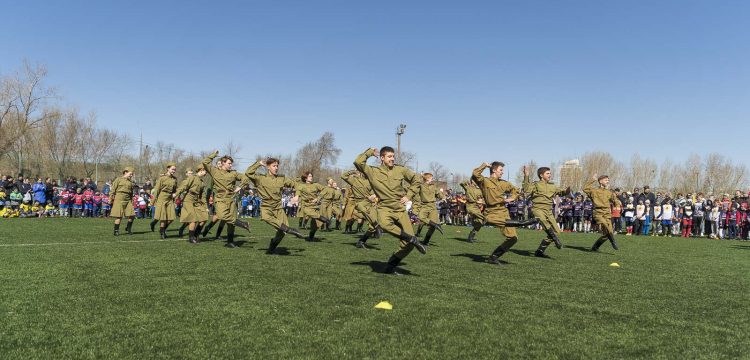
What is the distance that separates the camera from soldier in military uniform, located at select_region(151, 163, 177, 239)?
48.9 feet

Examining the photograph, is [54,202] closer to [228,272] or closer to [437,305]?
[228,272]

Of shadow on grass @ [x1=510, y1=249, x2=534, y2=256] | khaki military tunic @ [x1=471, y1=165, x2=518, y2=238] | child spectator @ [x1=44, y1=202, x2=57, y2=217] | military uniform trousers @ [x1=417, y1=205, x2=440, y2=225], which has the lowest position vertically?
child spectator @ [x1=44, y1=202, x2=57, y2=217]

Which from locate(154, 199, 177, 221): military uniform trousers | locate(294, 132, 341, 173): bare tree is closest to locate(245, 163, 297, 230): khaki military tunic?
locate(154, 199, 177, 221): military uniform trousers

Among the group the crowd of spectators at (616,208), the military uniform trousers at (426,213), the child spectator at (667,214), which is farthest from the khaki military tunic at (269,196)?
the child spectator at (667,214)

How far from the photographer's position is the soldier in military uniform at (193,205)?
13.7m

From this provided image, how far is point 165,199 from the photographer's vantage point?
15039 mm

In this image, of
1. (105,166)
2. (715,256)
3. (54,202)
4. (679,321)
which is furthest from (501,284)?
(105,166)

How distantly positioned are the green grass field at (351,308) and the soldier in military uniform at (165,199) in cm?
381

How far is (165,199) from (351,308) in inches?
427

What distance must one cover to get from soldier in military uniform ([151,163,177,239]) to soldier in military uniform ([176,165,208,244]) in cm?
93

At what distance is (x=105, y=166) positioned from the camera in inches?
2557

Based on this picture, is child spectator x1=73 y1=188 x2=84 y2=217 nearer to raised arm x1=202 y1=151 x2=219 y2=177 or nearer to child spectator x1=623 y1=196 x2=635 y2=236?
raised arm x1=202 y1=151 x2=219 y2=177

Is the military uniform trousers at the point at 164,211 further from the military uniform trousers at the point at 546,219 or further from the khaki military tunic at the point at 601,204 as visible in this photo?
the khaki military tunic at the point at 601,204

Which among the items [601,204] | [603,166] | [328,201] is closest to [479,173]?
[601,204]
